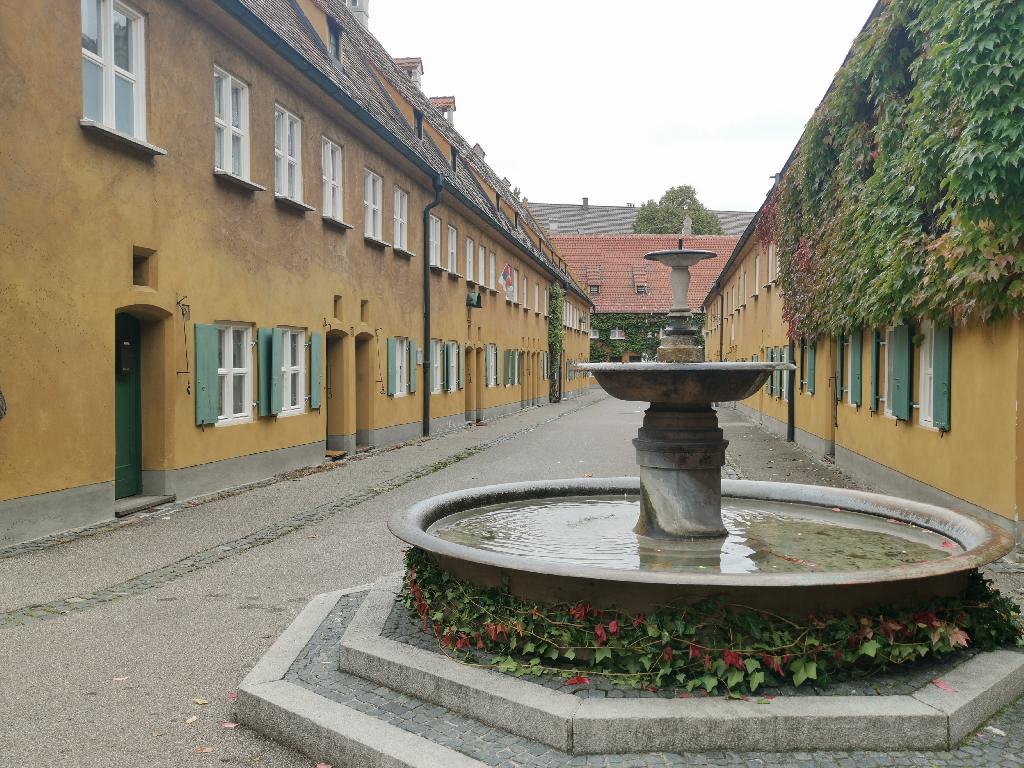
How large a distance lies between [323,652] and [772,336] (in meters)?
22.4

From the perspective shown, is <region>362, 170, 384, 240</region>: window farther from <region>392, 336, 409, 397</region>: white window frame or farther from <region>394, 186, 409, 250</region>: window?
<region>392, 336, 409, 397</region>: white window frame

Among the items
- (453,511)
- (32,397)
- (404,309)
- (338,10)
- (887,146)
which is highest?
(338,10)

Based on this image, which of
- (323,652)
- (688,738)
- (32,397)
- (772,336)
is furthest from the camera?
(772,336)

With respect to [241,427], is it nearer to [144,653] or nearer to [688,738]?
[144,653]

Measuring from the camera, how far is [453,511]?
713 centimetres

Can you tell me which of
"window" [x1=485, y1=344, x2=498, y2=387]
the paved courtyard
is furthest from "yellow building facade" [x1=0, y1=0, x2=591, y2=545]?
"window" [x1=485, y1=344, x2=498, y2=387]

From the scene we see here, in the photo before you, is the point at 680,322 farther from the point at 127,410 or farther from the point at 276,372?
the point at 276,372

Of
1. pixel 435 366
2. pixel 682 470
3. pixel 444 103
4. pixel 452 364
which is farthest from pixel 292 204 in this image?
pixel 444 103

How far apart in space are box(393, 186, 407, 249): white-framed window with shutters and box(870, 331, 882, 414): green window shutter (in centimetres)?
1032

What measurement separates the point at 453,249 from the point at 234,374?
43.0 feet

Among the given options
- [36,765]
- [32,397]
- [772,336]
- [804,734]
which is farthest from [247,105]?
[772,336]

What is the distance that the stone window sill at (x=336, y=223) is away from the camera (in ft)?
52.0

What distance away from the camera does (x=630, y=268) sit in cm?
6981

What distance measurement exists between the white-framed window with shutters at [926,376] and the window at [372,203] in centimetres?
1053
